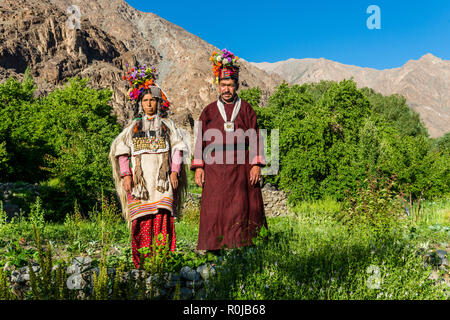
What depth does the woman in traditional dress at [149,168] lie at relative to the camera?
4.30m

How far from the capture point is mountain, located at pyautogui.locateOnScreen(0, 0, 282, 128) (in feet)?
351

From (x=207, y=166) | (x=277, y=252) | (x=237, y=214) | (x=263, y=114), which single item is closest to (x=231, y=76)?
(x=207, y=166)

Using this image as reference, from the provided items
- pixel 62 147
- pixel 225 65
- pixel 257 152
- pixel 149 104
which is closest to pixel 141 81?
pixel 149 104

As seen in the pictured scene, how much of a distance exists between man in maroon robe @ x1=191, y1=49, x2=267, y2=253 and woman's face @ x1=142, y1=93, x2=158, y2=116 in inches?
27.3

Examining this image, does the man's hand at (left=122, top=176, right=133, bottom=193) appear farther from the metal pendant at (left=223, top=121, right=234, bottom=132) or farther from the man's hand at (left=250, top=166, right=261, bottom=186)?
the man's hand at (left=250, top=166, right=261, bottom=186)

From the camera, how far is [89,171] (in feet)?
30.9

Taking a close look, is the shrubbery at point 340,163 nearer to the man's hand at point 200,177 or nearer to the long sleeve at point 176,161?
the man's hand at point 200,177

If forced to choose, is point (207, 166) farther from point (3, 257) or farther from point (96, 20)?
point (96, 20)

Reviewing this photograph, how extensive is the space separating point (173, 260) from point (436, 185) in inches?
599

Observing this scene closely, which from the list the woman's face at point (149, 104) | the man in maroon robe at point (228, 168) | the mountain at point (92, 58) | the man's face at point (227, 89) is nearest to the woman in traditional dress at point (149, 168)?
Answer: the woman's face at point (149, 104)

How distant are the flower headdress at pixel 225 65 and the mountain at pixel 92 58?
300 ft

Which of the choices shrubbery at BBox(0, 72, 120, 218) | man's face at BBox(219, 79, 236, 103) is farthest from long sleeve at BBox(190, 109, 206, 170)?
shrubbery at BBox(0, 72, 120, 218)

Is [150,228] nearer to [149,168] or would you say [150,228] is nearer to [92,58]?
[149,168]

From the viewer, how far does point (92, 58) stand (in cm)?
12794
